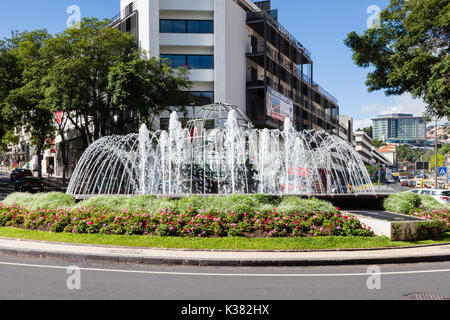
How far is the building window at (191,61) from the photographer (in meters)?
42.4

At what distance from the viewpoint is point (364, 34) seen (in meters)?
23.7

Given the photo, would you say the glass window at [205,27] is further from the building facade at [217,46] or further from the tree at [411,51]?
the tree at [411,51]

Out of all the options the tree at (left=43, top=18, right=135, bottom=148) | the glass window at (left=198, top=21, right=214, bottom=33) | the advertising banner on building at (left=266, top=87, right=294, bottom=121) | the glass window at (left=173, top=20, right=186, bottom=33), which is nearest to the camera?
the tree at (left=43, top=18, right=135, bottom=148)

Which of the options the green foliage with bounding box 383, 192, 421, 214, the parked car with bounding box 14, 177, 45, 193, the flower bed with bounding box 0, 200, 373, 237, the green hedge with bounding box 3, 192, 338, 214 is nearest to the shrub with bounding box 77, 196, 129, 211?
the green hedge with bounding box 3, 192, 338, 214

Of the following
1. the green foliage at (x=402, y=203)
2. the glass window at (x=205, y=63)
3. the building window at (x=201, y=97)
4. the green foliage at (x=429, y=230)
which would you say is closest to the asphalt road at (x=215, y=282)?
the green foliage at (x=429, y=230)

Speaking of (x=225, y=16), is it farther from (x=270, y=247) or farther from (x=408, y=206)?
(x=270, y=247)

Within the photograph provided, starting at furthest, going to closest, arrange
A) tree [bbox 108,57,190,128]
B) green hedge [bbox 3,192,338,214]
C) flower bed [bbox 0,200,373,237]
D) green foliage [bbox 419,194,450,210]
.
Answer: tree [bbox 108,57,190,128], green foliage [bbox 419,194,450,210], green hedge [bbox 3,192,338,214], flower bed [bbox 0,200,373,237]

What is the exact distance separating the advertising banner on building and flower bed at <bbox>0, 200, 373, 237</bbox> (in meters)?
35.9

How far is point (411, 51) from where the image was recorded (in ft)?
72.4

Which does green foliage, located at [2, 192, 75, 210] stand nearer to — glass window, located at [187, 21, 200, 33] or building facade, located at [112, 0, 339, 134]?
building facade, located at [112, 0, 339, 134]

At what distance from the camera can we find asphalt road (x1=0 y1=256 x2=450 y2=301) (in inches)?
256

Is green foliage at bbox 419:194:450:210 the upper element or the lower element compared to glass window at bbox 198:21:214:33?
lower

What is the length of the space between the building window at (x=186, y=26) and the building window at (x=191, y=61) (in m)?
2.69
